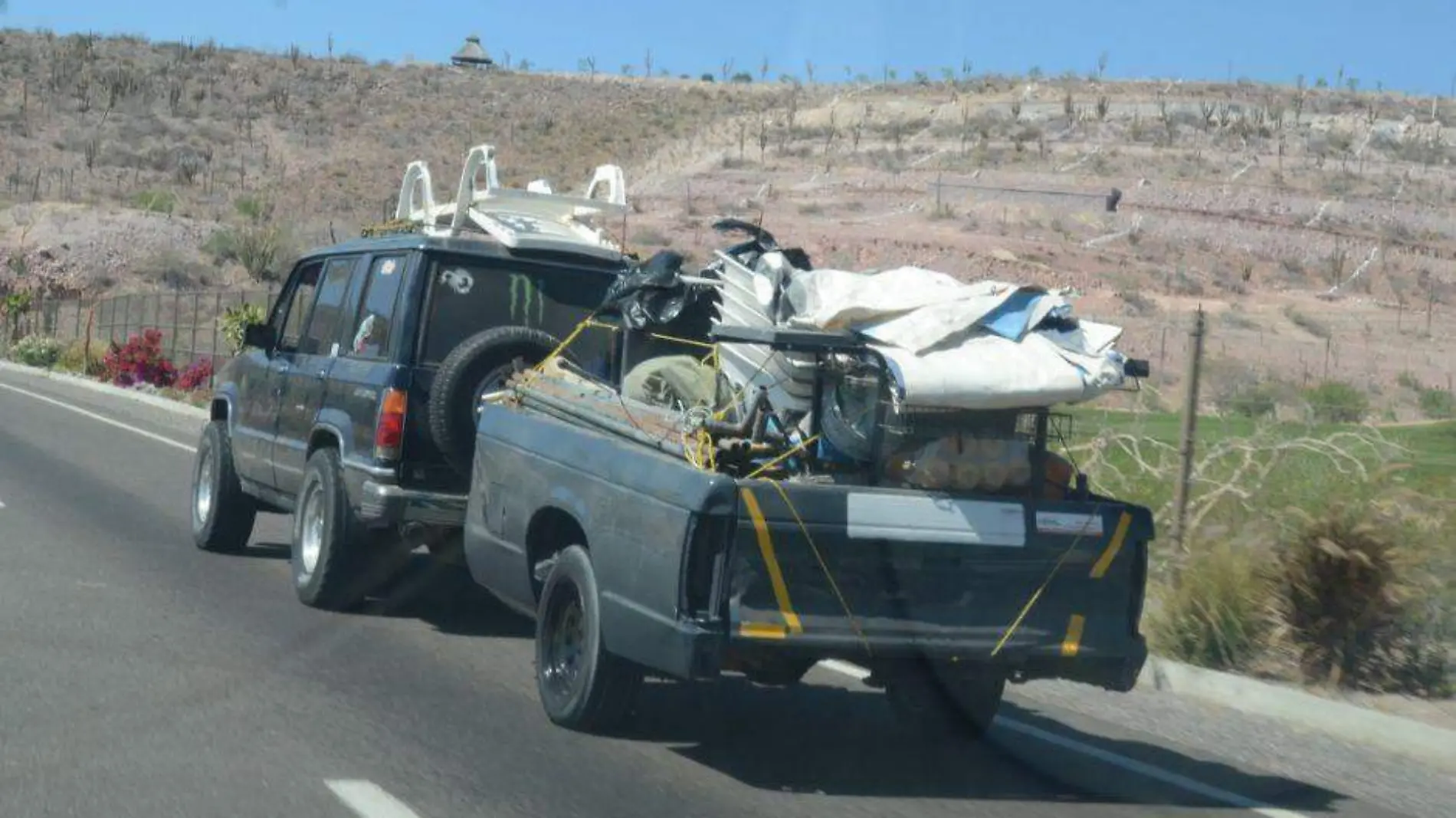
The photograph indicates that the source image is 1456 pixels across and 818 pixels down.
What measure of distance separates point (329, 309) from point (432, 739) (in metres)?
4.45

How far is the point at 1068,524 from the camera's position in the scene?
7.64 m

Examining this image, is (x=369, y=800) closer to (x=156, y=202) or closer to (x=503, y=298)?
(x=503, y=298)

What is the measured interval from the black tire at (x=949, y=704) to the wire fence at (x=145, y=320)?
953 inches

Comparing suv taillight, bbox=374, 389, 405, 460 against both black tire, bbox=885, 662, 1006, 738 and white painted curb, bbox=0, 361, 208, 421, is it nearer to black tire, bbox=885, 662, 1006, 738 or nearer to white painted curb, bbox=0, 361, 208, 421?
black tire, bbox=885, 662, 1006, 738

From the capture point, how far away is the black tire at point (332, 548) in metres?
10.7

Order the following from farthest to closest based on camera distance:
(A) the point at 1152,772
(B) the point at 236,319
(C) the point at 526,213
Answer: (B) the point at 236,319
(C) the point at 526,213
(A) the point at 1152,772

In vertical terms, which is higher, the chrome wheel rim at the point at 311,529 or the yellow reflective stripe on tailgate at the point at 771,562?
the yellow reflective stripe on tailgate at the point at 771,562

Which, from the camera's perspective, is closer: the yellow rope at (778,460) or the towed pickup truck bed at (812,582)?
the towed pickup truck bed at (812,582)

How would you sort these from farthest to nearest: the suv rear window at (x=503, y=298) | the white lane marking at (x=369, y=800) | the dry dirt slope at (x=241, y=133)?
the dry dirt slope at (x=241, y=133), the suv rear window at (x=503, y=298), the white lane marking at (x=369, y=800)

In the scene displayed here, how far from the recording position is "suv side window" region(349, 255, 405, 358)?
10.7m

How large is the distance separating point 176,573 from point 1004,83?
243 ft

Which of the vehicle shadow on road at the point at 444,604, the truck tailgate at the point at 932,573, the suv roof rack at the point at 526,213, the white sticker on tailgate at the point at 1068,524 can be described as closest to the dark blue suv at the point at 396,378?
the suv roof rack at the point at 526,213

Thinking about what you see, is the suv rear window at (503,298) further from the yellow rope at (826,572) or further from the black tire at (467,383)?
the yellow rope at (826,572)

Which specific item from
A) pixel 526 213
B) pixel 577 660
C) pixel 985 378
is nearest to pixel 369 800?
pixel 577 660
